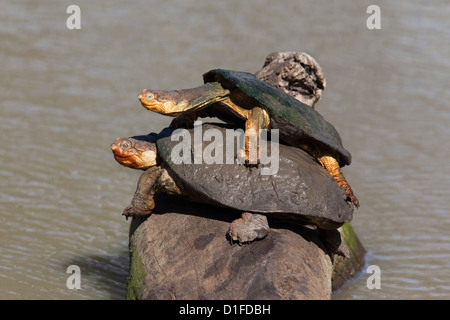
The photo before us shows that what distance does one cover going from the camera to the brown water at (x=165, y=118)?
19.3 feet

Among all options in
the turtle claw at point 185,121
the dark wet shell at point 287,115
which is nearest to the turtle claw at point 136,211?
the turtle claw at point 185,121

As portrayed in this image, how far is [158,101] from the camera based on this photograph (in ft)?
13.3

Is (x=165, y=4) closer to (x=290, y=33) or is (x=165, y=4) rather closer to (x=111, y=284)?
(x=290, y=33)

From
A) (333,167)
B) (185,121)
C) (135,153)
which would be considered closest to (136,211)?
(135,153)

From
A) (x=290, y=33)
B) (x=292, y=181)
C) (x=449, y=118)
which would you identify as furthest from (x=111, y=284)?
(x=290, y=33)

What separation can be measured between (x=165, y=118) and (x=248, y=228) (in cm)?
487

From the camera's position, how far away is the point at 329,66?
1037cm

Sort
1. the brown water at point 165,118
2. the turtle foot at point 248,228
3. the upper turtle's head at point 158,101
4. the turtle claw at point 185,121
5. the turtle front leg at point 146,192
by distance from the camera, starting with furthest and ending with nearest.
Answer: the brown water at point 165,118, the turtle claw at point 185,121, the turtle front leg at point 146,192, the upper turtle's head at point 158,101, the turtle foot at point 248,228

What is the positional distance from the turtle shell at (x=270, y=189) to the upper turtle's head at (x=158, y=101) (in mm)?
236

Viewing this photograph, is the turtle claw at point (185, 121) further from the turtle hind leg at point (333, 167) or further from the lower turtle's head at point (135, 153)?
the turtle hind leg at point (333, 167)

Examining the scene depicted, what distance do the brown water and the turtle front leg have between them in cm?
124

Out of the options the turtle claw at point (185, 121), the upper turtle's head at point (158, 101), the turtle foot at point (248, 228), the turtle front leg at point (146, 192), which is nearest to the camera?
the turtle foot at point (248, 228)

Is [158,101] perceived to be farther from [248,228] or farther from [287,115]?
[248,228]

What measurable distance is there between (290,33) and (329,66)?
1083 millimetres
